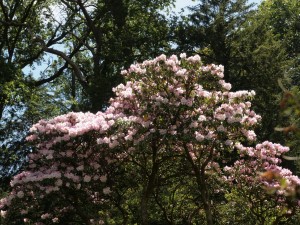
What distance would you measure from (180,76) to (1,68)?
11.2 meters

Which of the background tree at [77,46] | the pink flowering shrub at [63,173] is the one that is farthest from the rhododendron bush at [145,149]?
the background tree at [77,46]

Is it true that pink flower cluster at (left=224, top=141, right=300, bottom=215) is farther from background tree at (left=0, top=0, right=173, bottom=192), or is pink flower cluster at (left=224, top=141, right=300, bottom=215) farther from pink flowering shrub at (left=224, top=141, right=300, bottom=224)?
background tree at (left=0, top=0, right=173, bottom=192)

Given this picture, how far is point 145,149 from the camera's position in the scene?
8367 millimetres

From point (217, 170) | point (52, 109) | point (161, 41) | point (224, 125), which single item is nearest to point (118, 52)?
point (161, 41)

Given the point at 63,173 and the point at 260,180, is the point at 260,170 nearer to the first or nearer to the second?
the point at 260,180

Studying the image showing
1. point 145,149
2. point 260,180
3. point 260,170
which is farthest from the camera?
point 260,180

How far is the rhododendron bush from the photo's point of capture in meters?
8.34

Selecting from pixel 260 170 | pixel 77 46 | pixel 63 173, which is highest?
pixel 77 46

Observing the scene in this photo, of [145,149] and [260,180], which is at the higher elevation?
[260,180]

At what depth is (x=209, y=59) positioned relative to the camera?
21266 mm

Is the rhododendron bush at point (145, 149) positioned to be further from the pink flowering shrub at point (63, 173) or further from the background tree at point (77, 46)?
the background tree at point (77, 46)

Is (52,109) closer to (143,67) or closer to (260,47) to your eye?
(260,47)

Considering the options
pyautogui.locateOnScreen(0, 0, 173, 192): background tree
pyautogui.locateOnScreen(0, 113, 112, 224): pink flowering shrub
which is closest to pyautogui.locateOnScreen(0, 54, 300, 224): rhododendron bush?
pyautogui.locateOnScreen(0, 113, 112, 224): pink flowering shrub

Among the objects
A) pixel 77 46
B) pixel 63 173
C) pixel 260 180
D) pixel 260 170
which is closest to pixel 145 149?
pixel 63 173
